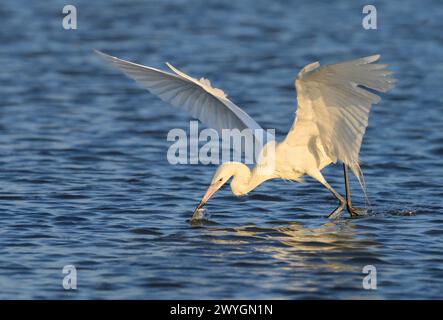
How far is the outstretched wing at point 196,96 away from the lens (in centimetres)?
1084

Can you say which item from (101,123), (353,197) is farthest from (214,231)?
(101,123)

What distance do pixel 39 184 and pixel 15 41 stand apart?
1058cm

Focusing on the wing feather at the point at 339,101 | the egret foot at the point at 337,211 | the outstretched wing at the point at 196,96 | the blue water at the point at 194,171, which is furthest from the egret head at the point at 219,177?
the egret foot at the point at 337,211

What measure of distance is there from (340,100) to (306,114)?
1.72ft

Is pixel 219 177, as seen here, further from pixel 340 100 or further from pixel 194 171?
pixel 194 171

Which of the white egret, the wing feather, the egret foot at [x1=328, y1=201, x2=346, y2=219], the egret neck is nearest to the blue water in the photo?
the egret foot at [x1=328, y1=201, x2=346, y2=219]

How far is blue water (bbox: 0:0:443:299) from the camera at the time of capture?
9039mm

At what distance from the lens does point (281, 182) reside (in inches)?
512

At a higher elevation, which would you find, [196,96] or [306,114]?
[196,96]

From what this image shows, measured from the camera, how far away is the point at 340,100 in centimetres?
970

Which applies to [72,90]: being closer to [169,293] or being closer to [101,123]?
[101,123]

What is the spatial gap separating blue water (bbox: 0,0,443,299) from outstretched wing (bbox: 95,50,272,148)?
1.03 meters

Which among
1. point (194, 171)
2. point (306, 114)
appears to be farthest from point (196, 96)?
point (194, 171)
